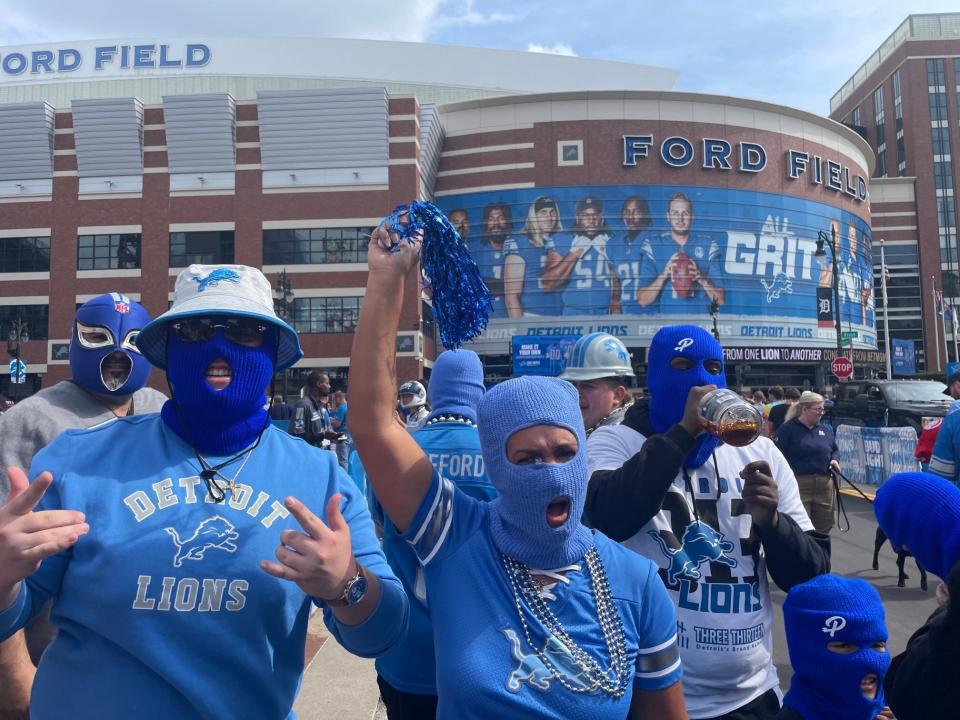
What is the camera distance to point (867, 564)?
825cm

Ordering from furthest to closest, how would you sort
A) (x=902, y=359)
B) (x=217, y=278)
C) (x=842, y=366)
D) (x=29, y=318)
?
1. (x=29, y=318)
2. (x=902, y=359)
3. (x=842, y=366)
4. (x=217, y=278)

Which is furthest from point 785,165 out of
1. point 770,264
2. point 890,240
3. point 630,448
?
point 630,448

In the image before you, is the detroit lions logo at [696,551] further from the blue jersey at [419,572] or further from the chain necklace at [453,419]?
the chain necklace at [453,419]

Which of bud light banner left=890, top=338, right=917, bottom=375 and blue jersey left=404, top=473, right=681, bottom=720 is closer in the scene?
blue jersey left=404, top=473, right=681, bottom=720

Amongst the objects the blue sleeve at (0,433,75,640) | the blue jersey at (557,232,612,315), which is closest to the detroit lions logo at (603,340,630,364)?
the blue sleeve at (0,433,75,640)

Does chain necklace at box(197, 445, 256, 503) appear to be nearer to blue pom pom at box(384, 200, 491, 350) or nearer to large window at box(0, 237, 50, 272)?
blue pom pom at box(384, 200, 491, 350)

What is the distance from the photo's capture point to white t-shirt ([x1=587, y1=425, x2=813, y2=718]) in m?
2.40

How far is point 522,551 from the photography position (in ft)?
5.87

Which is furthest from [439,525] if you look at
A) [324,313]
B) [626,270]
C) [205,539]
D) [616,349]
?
[626,270]

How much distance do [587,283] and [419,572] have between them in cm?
4209

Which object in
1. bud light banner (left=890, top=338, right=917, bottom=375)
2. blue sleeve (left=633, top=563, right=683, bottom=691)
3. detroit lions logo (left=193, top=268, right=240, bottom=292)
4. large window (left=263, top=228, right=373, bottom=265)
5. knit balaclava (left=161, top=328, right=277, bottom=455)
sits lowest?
blue sleeve (left=633, top=563, right=683, bottom=691)

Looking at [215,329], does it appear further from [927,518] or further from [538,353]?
[538,353]

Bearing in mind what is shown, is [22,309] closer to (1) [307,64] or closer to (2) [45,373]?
(2) [45,373]

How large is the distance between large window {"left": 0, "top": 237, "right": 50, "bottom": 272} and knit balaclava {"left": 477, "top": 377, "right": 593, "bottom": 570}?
147ft
